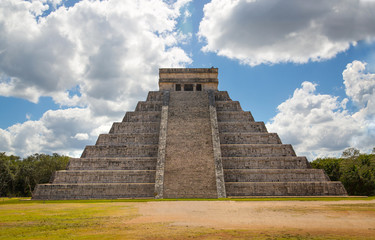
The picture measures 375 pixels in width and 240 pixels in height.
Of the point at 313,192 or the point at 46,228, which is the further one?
the point at 313,192

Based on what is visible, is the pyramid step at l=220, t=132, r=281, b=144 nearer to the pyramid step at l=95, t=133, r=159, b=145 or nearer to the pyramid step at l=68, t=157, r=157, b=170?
the pyramid step at l=95, t=133, r=159, b=145

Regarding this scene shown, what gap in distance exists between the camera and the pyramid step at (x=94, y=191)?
1733 cm

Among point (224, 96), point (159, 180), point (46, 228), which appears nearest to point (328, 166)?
point (224, 96)

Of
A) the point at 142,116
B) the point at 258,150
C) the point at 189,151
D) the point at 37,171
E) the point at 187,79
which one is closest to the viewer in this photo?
the point at 189,151

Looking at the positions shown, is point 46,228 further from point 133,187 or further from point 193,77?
point 193,77

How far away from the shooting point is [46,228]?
675 centimetres

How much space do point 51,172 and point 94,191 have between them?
15459 mm

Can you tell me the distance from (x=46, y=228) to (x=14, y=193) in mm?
28921

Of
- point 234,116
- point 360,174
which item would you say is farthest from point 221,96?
point 360,174

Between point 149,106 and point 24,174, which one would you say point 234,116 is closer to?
point 149,106

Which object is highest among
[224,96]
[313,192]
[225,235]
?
[224,96]

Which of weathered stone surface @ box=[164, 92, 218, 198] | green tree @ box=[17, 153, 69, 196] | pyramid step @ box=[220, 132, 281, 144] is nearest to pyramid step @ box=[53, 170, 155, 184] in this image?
weathered stone surface @ box=[164, 92, 218, 198]

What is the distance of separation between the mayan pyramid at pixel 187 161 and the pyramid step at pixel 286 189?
0.19 feet

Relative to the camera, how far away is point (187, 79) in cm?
3012
